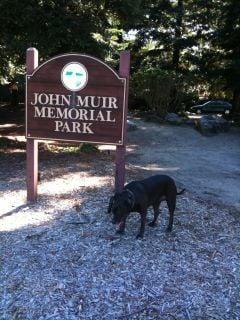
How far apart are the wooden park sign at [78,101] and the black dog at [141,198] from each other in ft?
3.41

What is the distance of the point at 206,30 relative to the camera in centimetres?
2225

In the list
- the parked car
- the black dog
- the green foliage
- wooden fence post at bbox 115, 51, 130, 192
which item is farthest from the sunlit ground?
the parked car

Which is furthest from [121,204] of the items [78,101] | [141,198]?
[78,101]

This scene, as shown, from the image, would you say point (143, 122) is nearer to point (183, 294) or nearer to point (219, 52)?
point (219, 52)

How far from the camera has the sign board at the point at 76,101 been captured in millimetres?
5977

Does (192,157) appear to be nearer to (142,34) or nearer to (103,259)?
(103,259)

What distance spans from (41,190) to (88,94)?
183 centimetres

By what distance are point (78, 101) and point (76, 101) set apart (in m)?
0.03

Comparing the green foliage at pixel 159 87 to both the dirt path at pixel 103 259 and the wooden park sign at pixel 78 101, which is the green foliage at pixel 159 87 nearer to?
A: the dirt path at pixel 103 259

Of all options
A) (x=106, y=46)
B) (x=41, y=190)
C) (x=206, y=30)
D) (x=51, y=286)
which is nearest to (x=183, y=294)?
(x=51, y=286)

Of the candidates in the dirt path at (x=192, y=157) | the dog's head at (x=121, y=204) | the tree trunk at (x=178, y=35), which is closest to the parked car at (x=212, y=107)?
the tree trunk at (x=178, y=35)

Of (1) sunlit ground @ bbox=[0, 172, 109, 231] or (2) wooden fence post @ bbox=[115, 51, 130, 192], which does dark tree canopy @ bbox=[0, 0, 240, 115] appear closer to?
(1) sunlit ground @ bbox=[0, 172, 109, 231]

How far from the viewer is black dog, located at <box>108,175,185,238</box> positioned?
4.71 meters

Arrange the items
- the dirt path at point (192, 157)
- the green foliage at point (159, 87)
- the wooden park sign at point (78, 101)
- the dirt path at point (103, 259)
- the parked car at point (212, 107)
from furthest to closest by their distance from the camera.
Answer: the parked car at point (212, 107) → the green foliage at point (159, 87) → the dirt path at point (192, 157) → the wooden park sign at point (78, 101) → the dirt path at point (103, 259)
